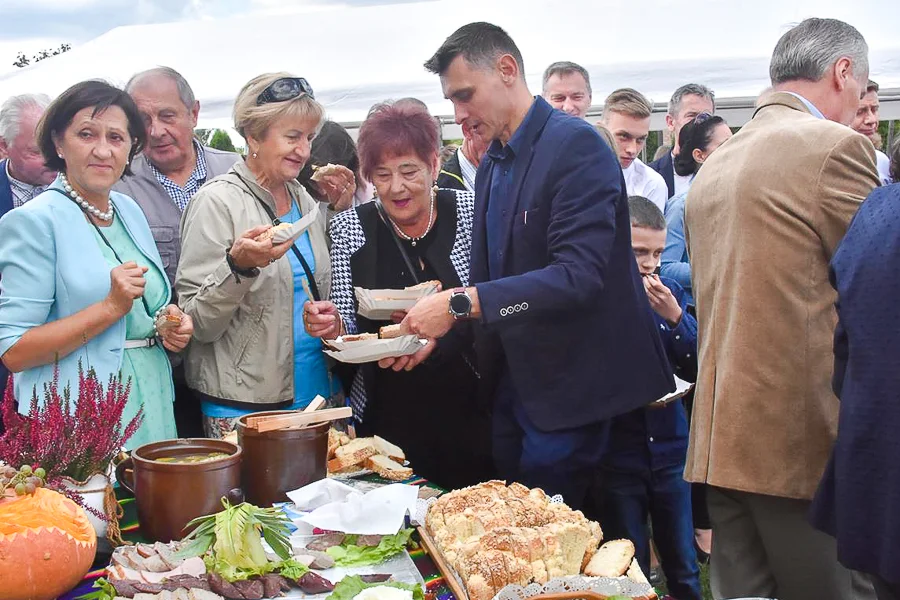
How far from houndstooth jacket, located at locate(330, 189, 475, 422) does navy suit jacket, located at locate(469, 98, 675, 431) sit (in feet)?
1.61

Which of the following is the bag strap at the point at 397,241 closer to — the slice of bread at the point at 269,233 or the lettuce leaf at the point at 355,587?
the slice of bread at the point at 269,233

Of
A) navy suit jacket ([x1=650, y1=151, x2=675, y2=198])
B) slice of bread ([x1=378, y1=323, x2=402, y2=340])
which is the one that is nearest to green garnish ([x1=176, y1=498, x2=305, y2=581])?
slice of bread ([x1=378, y1=323, x2=402, y2=340])

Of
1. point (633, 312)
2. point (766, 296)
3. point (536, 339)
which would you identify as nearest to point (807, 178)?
point (766, 296)

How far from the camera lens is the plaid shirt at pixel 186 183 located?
3.87 meters

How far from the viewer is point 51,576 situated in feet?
5.08

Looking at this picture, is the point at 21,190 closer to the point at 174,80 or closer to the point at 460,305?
the point at 174,80

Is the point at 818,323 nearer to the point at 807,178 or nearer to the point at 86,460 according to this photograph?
the point at 807,178

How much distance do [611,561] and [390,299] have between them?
129 centimetres

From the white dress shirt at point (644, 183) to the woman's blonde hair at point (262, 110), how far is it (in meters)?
2.50

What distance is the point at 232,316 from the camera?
2.90 metres

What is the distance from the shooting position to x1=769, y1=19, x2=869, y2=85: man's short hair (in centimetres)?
248

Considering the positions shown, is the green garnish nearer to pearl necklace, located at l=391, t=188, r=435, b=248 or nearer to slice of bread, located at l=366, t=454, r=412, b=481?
slice of bread, located at l=366, t=454, r=412, b=481

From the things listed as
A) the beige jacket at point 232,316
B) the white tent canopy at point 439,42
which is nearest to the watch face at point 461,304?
the beige jacket at point 232,316

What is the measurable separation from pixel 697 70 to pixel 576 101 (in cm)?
288
